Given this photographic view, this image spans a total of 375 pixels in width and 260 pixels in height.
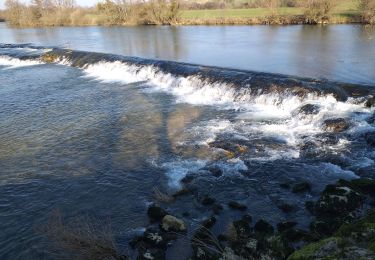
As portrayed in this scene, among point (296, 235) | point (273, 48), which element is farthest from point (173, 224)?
point (273, 48)

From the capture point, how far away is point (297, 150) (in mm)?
13977

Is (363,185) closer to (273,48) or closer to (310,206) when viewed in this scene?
(310,206)

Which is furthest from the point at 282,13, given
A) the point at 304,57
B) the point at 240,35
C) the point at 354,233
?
the point at 354,233

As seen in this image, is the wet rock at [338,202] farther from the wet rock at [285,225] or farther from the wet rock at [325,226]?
the wet rock at [285,225]

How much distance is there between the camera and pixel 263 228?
31.3ft

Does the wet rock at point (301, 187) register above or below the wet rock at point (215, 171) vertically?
below

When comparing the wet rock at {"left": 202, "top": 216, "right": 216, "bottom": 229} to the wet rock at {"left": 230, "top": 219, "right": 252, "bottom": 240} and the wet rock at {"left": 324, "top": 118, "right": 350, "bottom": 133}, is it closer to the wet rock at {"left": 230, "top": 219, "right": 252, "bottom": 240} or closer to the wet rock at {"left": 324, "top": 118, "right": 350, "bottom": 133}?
the wet rock at {"left": 230, "top": 219, "right": 252, "bottom": 240}

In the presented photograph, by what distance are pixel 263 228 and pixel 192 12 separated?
6855 cm

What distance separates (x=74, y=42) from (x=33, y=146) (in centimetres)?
3625

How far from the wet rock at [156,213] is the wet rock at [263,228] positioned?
2.63 m

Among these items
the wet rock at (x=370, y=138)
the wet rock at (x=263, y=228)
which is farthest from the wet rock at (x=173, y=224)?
the wet rock at (x=370, y=138)

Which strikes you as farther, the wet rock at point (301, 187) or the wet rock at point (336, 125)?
the wet rock at point (336, 125)

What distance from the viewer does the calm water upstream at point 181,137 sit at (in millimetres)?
11242

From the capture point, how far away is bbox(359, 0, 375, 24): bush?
41.1 m
